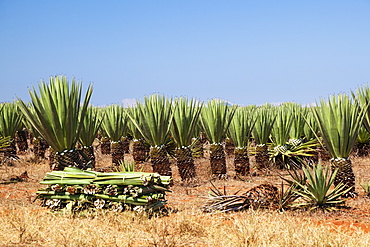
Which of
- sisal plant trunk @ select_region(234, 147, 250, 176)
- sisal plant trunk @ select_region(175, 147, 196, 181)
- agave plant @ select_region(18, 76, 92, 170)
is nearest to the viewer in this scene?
agave plant @ select_region(18, 76, 92, 170)

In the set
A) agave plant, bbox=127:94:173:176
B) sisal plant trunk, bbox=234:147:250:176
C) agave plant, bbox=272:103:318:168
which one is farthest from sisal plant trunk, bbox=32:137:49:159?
agave plant, bbox=272:103:318:168

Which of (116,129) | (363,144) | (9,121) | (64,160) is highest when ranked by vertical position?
(9,121)

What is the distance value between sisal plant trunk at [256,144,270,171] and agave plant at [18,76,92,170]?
246 inches

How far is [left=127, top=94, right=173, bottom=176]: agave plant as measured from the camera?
31.7ft

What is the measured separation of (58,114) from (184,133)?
355 cm

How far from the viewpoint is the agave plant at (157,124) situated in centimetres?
967

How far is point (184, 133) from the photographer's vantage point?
1036 centimetres

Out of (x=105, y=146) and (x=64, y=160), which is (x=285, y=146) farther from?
(x=105, y=146)

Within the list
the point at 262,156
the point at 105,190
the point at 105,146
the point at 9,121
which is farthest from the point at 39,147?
the point at 105,190

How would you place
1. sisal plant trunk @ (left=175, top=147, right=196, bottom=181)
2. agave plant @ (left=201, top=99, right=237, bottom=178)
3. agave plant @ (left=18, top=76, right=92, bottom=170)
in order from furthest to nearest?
agave plant @ (left=201, top=99, right=237, bottom=178) → sisal plant trunk @ (left=175, top=147, right=196, bottom=181) → agave plant @ (left=18, top=76, right=92, bottom=170)

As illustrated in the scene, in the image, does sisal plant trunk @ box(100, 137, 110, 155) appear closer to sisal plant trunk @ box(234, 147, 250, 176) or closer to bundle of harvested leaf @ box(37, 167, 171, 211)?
sisal plant trunk @ box(234, 147, 250, 176)

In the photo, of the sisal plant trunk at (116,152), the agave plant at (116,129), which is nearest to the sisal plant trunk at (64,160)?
the agave plant at (116,129)

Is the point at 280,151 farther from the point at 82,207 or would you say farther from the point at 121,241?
the point at 121,241

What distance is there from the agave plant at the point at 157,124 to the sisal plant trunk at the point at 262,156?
3.58 m
